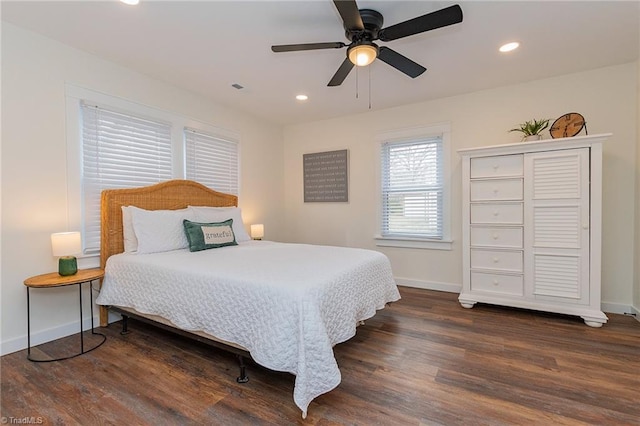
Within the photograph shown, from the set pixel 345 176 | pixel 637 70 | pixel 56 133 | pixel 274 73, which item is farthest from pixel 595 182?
pixel 56 133

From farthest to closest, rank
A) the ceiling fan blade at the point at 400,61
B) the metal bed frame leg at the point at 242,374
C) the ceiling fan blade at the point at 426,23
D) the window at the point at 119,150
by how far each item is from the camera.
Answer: the window at the point at 119,150
the ceiling fan blade at the point at 400,61
the metal bed frame leg at the point at 242,374
the ceiling fan blade at the point at 426,23

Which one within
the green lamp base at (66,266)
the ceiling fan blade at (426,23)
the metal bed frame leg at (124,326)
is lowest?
the metal bed frame leg at (124,326)

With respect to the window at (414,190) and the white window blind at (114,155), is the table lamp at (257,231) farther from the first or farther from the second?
the window at (414,190)

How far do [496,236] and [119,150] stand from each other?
4.02 m

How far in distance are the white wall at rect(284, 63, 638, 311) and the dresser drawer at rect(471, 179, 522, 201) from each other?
22.3 inches

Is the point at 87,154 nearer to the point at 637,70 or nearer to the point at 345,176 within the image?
the point at 345,176

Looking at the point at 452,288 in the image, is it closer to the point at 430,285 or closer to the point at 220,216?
the point at 430,285

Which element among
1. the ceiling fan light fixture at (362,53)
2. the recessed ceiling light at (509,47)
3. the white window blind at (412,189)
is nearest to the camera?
the ceiling fan light fixture at (362,53)

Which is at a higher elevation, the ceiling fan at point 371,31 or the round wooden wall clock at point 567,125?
the ceiling fan at point 371,31

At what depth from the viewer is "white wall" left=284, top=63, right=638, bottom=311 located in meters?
2.98

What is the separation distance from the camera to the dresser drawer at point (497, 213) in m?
3.03

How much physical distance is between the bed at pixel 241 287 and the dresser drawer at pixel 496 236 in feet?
3.93

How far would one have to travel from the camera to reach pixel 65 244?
7.63ft

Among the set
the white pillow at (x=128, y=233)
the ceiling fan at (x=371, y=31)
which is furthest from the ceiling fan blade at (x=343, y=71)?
the white pillow at (x=128, y=233)
